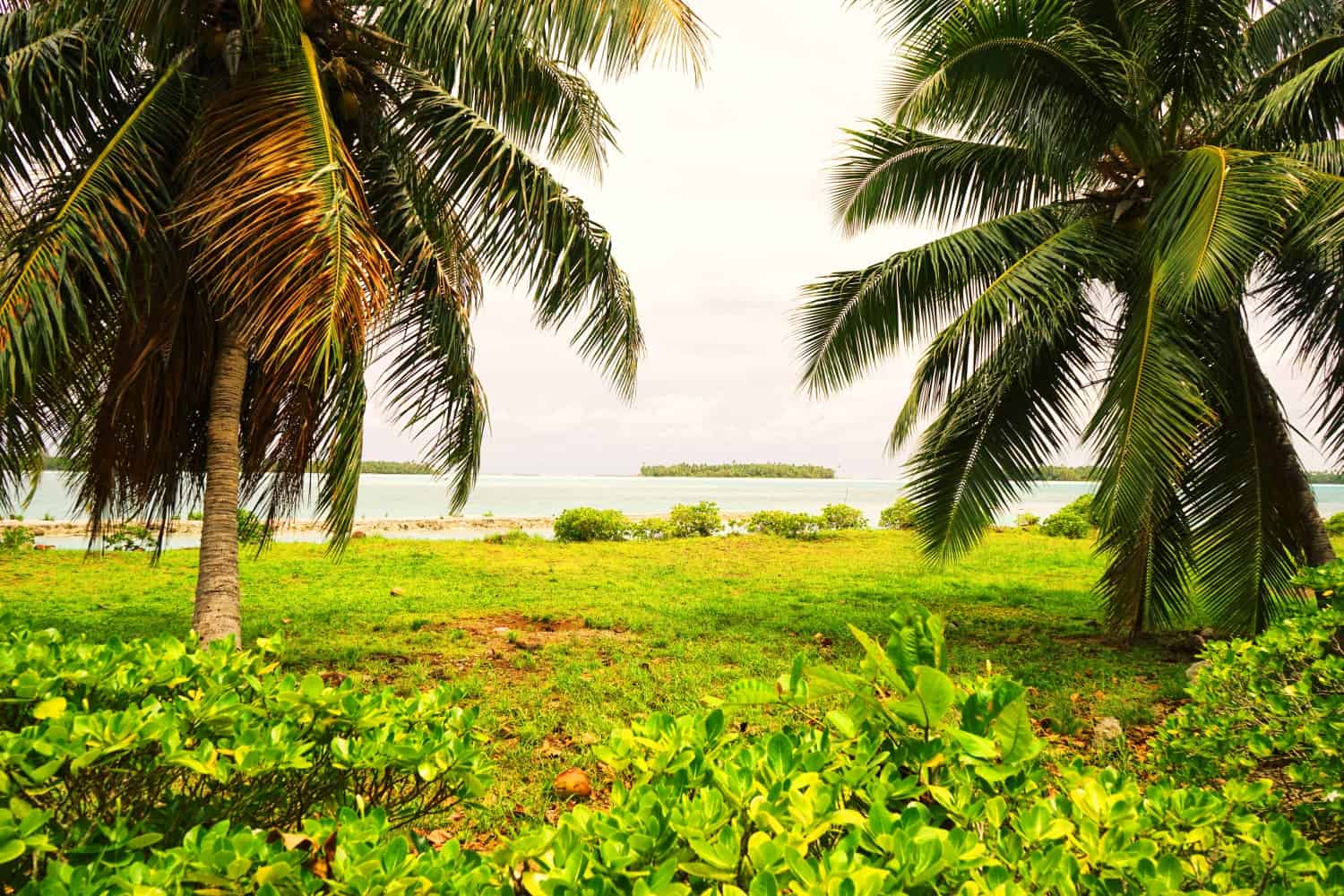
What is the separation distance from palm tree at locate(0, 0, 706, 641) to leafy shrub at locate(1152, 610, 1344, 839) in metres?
4.02

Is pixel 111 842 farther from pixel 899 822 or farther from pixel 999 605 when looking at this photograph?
pixel 999 605

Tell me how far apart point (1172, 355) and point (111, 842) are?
5.57m

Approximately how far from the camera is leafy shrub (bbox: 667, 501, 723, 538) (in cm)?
1759

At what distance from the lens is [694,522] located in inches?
696

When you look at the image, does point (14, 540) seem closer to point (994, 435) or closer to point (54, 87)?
point (54, 87)

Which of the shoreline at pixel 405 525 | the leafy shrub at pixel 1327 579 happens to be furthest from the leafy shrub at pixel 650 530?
the leafy shrub at pixel 1327 579

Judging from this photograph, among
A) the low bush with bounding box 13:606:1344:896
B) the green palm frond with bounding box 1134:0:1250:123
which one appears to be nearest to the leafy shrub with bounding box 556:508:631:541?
the green palm frond with bounding box 1134:0:1250:123

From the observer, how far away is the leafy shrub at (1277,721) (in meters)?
1.89

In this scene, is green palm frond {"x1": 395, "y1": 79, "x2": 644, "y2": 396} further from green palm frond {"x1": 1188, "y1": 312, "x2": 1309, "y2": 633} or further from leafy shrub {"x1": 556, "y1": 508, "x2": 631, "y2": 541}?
leafy shrub {"x1": 556, "y1": 508, "x2": 631, "y2": 541}

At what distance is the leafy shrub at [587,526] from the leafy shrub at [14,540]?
950 cm

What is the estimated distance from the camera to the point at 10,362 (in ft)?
12.0

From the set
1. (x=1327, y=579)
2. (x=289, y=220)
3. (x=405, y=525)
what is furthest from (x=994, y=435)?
(x=405, y=525)

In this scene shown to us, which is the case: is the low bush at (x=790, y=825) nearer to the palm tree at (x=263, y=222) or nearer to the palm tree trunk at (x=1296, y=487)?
the palm tree at (x=263, y=222)

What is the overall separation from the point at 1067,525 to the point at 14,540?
21.0 metres
